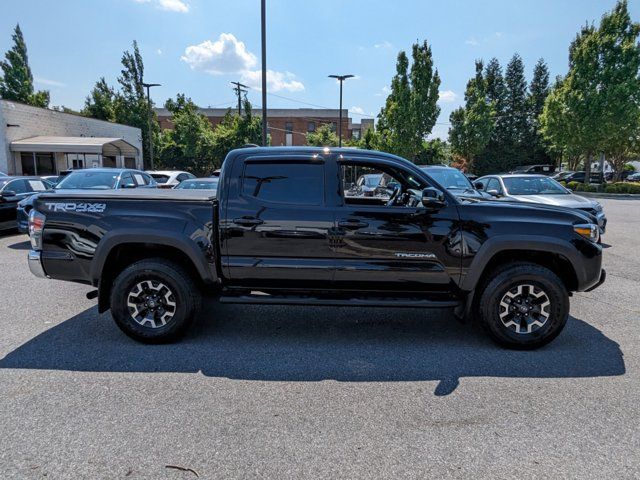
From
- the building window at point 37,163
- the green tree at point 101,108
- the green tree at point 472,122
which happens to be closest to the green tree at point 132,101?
the green tree at point 101,108

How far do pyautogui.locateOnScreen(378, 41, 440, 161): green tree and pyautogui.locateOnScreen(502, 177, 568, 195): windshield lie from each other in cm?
2359

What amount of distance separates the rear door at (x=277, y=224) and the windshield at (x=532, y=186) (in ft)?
24.3

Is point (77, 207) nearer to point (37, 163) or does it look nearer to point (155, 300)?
point (155, 300)

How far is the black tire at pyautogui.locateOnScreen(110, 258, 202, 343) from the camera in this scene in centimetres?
437

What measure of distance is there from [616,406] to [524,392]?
2.11 ft

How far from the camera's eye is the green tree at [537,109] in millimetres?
50375

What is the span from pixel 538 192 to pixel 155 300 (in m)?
9.07

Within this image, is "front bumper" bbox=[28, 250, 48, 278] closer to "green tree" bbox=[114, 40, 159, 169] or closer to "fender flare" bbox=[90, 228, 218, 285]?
"fender flare" bbox=[90, 228, 218, 285]

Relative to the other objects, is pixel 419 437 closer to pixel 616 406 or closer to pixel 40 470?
pixel 616 406

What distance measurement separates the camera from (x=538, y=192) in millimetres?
10125

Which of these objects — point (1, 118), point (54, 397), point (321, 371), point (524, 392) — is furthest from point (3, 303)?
point (1, 118)

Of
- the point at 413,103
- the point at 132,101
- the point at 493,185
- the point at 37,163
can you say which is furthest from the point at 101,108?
the point at 493,185

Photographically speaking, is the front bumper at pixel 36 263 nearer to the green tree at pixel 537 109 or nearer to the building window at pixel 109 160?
the building window at pixel 109 160

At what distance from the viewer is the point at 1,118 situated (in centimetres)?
2430
